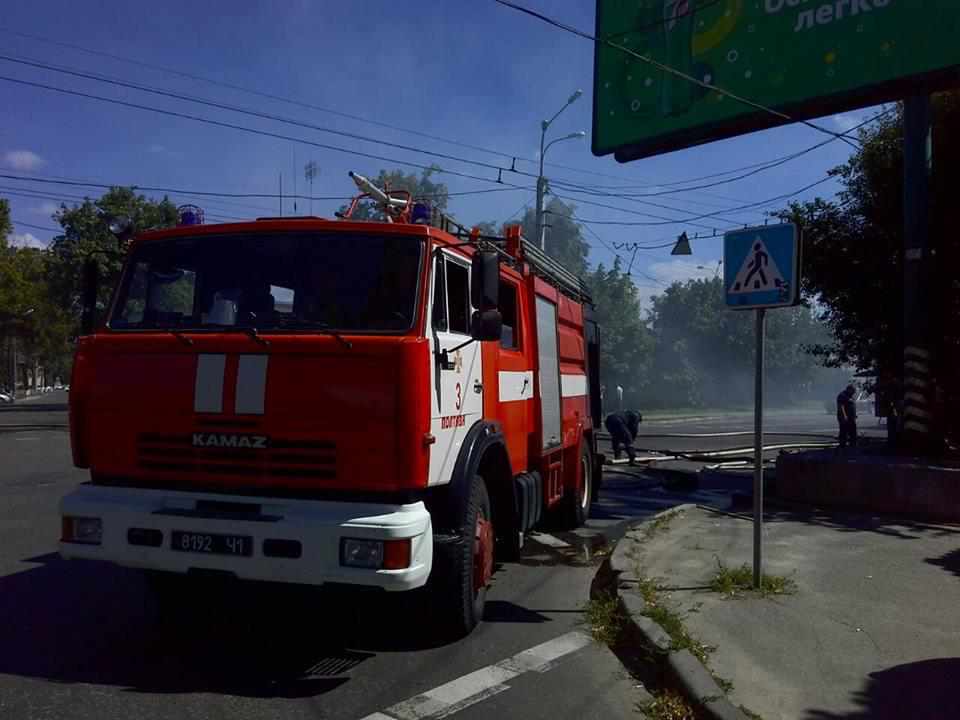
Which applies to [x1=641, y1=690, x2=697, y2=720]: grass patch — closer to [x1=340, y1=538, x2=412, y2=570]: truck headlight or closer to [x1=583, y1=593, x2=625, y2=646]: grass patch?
[x1=583, y1=593, x2=625, y2=646]: grass patch

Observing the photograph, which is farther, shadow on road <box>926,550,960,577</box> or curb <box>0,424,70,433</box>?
curb <box>0,424,70,433</box>

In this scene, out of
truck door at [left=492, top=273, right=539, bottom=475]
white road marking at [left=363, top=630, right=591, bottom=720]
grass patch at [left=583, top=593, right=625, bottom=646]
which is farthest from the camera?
truck door at [left=492, top=273, right=539, bottom=475]

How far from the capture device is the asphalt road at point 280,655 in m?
4.20

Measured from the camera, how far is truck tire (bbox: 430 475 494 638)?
502cm

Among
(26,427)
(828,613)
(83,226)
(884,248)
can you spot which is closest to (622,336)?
(83,226)

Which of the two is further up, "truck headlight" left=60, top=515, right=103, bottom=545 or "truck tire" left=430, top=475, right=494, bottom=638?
"truck headlight" left=60, top=515, right=103, bottom=545

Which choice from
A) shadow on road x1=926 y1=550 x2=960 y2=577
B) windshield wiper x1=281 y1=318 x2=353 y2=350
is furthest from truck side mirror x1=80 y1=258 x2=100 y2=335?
shadow on road x1=926 y1=550 x2=960 y2=577

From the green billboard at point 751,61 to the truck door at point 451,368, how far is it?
8.86 meters

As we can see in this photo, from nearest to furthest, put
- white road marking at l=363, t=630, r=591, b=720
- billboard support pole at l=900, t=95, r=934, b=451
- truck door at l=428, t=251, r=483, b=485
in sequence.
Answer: white road marking at l=363, t=630, r=591, b=720 → truck door at l=428, t=251, r=483, b=485 → billboard support pole at l=900, t=95, r=934, b=451

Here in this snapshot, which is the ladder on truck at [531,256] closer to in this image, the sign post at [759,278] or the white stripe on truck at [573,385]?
the white stripe on truck at [573,385]

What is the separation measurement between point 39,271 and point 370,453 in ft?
170

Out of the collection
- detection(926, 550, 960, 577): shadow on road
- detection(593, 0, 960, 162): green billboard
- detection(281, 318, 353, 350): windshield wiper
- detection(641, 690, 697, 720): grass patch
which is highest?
detection(593, 0, 960, 162): green billboard

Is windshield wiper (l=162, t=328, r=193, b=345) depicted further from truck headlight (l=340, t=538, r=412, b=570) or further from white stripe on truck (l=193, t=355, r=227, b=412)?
truck headlight (l=340, t=538, r=412, b=570)

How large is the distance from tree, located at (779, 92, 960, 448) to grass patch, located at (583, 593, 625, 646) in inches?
343
